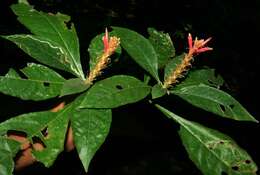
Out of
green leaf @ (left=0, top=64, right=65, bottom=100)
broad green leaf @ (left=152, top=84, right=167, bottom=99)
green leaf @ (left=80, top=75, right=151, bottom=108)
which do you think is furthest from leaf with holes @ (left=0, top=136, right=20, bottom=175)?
broad green leaf @ (left=152, top=84, right=167, bottom=99)

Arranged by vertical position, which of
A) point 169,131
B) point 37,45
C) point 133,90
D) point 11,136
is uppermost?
point 37,45

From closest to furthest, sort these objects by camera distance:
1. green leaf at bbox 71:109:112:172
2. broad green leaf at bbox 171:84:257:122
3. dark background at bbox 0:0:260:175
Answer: green leaf at bbox 71:109:112:172 → broad green leaf at bbox 171:84:257:122 → dark background at bbox 0:0:260:175

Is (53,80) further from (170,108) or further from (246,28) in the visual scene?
(246,28)

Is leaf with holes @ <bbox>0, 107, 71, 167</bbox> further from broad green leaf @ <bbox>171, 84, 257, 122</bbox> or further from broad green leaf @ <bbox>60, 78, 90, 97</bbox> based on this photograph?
broad green leaf @ <bbox>171, 84, 257, 122</bbox>

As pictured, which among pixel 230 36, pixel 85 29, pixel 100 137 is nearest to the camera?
pixel 100 137

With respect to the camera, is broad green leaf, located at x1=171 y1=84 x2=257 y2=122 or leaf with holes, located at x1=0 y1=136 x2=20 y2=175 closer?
leaf with holes, located at x1=0 y1=136 x2=20 y2=175

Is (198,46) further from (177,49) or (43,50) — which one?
(177,49)

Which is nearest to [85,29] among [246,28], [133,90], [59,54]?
[59,54]
